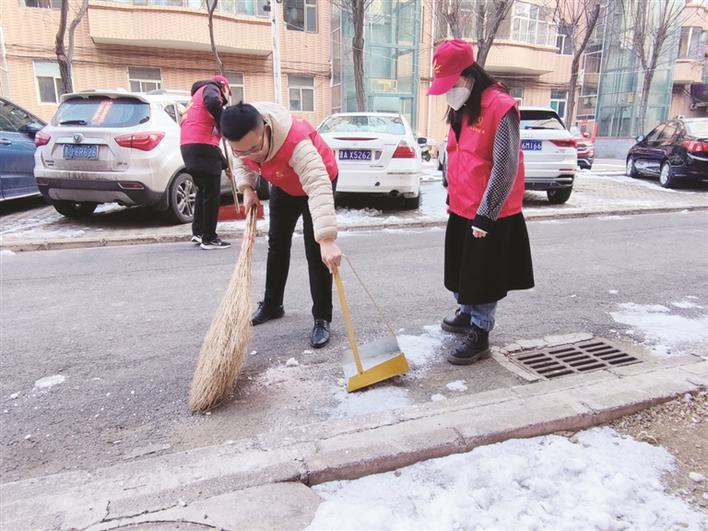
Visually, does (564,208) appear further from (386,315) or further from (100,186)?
(100,186)

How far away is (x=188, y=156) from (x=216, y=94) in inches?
28.5

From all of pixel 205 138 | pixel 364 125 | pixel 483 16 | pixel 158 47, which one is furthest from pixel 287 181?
pixel 158 47

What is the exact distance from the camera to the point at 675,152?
11.9m

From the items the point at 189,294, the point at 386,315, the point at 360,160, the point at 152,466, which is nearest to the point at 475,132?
the point at 386,315

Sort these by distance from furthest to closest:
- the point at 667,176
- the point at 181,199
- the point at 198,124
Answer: the point at 667,176, the point at 181,199, the point at 198,124

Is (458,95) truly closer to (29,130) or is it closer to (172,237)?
(172,237)

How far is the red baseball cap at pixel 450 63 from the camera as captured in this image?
275cm

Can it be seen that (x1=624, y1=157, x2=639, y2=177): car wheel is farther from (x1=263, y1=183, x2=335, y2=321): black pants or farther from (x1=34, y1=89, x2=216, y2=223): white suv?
(x1=263, y1=183, x2=335, y2=321): black pants

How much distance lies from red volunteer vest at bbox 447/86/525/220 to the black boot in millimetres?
713

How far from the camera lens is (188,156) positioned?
18.5 ft

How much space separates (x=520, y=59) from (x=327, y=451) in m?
25.6

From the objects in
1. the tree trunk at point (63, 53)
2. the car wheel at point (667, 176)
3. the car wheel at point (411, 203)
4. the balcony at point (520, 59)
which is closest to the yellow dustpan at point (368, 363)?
the car wheel at point (411, 203)

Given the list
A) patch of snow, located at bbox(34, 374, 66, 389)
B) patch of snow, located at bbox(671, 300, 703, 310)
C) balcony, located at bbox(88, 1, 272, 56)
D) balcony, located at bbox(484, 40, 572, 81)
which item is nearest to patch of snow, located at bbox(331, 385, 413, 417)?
patch of snow, located at bbox(34, 374, 66, 389)

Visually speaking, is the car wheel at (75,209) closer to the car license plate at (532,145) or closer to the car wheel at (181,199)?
the car wheel at (181,199)
